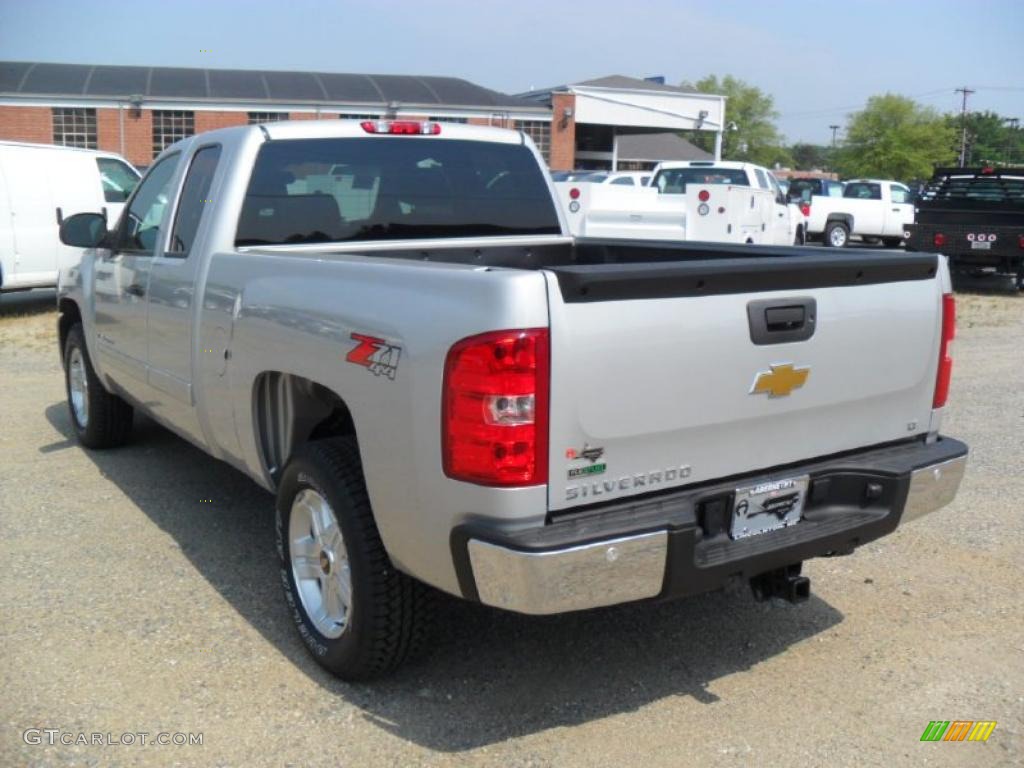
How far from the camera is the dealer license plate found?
10.8 ft

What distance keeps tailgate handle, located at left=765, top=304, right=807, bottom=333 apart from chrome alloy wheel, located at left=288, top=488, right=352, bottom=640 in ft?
5.09

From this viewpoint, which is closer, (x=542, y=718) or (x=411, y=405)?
(x=411, y=405)

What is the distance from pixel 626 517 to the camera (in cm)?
304

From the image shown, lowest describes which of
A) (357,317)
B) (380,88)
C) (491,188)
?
(357,317)

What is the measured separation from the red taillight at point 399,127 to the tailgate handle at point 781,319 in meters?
2.34

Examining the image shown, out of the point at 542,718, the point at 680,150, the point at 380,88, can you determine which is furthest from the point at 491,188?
the point at 680,150

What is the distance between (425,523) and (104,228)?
12.0 ft

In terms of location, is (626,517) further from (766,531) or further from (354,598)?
(354,598)

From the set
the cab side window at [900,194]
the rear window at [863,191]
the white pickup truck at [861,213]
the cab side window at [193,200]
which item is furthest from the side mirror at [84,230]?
the cab side window at [900,194]

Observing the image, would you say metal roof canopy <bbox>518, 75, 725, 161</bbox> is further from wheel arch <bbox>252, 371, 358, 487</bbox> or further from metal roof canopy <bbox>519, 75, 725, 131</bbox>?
wheel arch <bbox>252, 371, 358, 487</bbox>

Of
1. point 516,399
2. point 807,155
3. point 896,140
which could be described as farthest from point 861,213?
point 807,155

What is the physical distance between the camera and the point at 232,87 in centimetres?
4759

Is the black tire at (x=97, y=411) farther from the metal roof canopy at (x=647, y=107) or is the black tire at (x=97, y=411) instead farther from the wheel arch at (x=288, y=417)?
the metal roof canopy at (x=647, y=107)

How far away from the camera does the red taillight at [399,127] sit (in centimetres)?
493
